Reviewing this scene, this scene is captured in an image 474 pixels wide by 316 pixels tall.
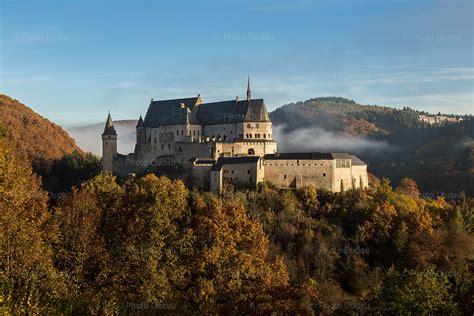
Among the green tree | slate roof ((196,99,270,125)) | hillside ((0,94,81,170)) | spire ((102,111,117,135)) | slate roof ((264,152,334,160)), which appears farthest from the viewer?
hillside ((0,94,81,170))

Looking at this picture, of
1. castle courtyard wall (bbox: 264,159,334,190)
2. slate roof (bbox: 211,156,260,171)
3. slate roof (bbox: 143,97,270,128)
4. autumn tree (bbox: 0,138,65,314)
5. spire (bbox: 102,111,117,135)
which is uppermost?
slate roof (bbox: 143,97,270,128)

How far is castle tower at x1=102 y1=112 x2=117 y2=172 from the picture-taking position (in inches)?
2975

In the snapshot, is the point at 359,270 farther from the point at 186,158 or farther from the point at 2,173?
the point at 2,173

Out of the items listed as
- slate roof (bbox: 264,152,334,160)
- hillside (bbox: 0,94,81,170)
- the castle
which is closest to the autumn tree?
the castle

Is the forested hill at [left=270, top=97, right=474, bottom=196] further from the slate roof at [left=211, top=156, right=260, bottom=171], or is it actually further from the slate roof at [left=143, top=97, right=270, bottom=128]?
the slate roof at [left=211, top=156, right=260, bottom=171]

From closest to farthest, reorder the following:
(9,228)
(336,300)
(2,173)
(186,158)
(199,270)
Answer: (9,228) < (2,173) < (199,270) < (336,300) < (186,158)

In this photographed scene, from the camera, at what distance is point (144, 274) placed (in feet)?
99.6

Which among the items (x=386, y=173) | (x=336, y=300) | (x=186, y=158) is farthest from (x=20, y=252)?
(x=386, y=173)

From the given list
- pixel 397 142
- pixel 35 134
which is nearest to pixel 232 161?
pixel 35 134

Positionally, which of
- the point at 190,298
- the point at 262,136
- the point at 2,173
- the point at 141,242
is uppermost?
the point at 262,136

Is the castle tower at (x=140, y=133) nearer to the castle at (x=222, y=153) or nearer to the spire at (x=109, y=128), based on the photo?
the castle at (x=222, y=153)

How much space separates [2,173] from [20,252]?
444 centimetres

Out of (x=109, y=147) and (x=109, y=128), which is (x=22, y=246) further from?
(x=109, y=128)

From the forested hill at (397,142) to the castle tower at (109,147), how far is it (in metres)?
56.8
